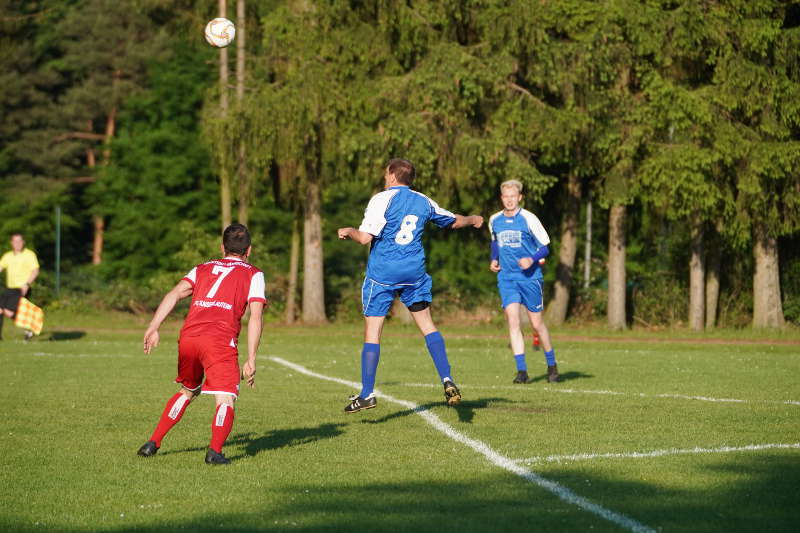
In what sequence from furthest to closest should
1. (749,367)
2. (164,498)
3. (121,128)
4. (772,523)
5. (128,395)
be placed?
(121,128)
(749,367)
(128,395)
(164,498)
(772,523)

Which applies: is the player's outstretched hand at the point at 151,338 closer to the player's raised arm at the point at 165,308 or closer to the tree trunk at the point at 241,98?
the player's raised arm at the point at 165,308

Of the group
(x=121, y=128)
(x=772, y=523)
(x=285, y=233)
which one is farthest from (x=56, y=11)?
(x=772, y=523)

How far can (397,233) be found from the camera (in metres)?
10.1

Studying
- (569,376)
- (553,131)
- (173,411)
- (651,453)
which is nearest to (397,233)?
(173,411)

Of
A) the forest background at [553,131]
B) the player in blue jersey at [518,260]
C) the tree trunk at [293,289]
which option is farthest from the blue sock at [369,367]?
the tree trunk at [293,289]

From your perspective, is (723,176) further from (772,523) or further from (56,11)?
(56,11)

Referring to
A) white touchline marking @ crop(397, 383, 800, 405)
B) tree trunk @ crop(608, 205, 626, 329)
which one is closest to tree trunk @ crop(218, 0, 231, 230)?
tree trunk @ crop(608, 205, 626, 329)

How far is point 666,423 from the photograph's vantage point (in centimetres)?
1006

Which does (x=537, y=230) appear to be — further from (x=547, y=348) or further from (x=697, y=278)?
(x=697, y=278)

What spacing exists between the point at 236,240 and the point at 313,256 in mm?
22715

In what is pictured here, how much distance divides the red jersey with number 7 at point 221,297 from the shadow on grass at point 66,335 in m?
16.7

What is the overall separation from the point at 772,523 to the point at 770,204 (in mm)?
22644

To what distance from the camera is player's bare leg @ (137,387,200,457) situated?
27.4ft

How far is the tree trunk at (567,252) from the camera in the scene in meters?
30.4
